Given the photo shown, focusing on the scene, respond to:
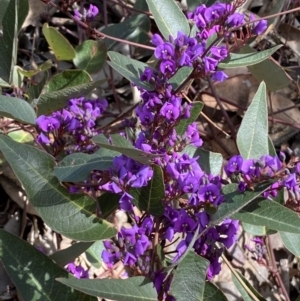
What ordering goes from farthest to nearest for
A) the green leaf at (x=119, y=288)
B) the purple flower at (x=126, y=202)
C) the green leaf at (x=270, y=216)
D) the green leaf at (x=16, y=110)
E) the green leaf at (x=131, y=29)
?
the green leaf at (x=131, y=29) → the green leaf at (x=16, y=110) → the purple flower at (x=126, y=202) → the green leaf at (x=270, y=216) → the green leaf at (x=119, y=288)

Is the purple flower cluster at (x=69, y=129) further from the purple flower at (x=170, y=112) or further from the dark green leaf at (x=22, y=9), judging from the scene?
the dark green leaf at (x=22, y=9)

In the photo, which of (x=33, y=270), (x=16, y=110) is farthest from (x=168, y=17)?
(x=33, y=270)

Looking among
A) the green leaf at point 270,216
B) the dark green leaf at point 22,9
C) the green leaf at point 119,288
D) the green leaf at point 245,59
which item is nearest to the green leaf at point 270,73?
the green leaf at point 245,59

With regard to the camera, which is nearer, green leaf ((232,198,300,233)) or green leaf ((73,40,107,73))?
green leaf ((232,198,300,233))

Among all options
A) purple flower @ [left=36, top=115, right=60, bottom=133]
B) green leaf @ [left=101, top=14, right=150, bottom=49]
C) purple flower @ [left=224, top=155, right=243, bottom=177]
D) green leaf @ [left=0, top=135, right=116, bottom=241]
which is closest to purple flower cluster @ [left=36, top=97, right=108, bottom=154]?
purple flower @ [left=36, top=115, right=60, bottom=133]

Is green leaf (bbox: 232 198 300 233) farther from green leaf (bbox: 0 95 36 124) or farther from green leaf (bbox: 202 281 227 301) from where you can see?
green leaf (bbox: 0 95 36 124)
